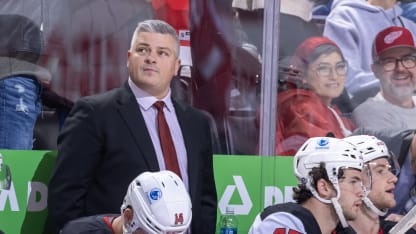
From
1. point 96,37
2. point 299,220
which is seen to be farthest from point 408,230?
point 96,37

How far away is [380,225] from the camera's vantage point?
216 inches

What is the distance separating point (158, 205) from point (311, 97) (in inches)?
74.5

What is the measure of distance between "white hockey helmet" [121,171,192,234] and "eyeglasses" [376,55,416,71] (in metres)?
2.17

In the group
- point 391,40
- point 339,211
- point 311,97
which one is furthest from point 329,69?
point 339,211

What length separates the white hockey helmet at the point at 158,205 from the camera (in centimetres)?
406

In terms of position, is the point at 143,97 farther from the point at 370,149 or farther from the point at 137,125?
the point at 370,149

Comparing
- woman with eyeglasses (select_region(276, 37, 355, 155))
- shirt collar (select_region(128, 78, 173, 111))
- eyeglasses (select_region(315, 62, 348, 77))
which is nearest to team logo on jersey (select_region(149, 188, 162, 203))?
shirt collar (select_region(128, 78, 173, 111))

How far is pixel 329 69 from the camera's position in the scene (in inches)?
231

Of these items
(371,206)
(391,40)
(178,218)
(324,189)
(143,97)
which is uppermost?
(391,40)

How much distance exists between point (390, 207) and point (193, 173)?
1.04 meters

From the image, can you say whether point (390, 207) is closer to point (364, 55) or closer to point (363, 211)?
point (363, 211)

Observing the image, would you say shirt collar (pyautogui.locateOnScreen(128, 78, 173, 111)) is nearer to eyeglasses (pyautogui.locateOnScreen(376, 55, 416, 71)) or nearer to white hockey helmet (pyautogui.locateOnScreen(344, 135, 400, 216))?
white hockey helmet (pyautogui.locateOnScreen(344, 135, 400, 216))

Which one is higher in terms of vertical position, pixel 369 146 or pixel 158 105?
pixel 158 105

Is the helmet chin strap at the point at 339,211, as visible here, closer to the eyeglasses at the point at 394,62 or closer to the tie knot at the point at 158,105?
the tie knot at the point at 158,105
